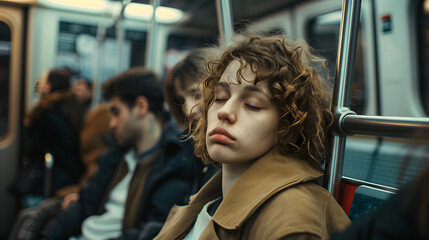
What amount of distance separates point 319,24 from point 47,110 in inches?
95.5

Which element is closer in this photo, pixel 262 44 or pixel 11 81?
pixel 262 44

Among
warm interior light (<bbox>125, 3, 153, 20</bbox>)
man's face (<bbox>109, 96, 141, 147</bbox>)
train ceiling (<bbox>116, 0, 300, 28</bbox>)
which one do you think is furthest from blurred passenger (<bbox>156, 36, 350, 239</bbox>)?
train ceiling (<bbox>116, 0, 300, 28</bbox>)

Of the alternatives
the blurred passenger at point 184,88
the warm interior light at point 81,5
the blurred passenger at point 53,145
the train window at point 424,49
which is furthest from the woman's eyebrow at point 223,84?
the warm interior light at point 81,5

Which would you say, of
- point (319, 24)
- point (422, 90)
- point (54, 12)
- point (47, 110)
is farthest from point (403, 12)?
point (54, 12)

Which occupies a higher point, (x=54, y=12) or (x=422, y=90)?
(x=54, y=12)

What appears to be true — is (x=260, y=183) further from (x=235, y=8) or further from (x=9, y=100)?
(x=9, y=100)

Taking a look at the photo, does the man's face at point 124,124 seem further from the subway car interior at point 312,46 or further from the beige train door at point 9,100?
the beige train door at point 9,100

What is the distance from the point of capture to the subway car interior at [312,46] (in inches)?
34.9

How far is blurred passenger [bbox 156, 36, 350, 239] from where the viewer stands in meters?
0.76

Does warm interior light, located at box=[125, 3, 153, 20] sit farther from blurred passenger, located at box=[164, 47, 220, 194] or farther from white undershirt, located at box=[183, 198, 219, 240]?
white undershirt, located at box=[183, 198, 219, 240]

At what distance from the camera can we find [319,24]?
10.5 ft

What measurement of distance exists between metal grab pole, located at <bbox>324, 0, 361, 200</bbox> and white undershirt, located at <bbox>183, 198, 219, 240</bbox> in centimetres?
32

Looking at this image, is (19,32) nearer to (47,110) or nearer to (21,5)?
A: (21,5)

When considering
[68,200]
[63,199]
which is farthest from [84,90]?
[68,200]
